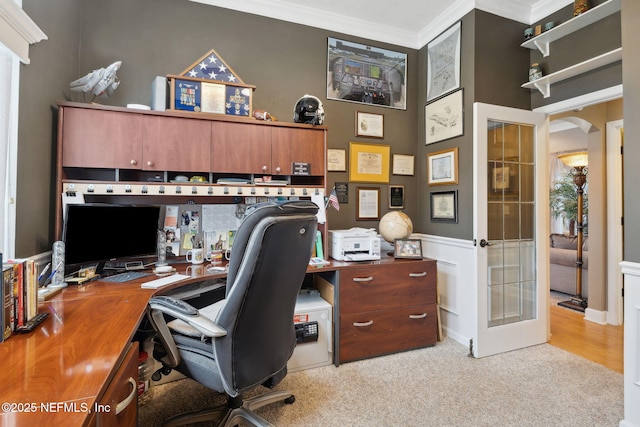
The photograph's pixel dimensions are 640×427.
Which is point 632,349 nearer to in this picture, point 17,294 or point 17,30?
point 17,294

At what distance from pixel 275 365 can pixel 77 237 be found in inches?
54.4

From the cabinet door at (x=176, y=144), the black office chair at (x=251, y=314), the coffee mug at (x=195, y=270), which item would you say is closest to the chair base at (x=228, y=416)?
the black office chair at (x=251, y=314)

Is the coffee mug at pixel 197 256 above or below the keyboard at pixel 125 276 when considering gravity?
above

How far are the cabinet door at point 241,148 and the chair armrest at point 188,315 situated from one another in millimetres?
1171

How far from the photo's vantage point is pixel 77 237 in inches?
70.9

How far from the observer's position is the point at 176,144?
2.20 meters

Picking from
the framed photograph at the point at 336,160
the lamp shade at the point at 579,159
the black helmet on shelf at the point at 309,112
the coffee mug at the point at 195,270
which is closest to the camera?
the coffee mug at the point at 195,270

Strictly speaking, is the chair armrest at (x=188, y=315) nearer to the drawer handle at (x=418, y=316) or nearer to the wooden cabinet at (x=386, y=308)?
the wooden cabinet at (x=386, y=308)

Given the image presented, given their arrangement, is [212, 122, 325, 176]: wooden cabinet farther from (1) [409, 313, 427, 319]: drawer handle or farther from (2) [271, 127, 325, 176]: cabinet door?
(1) [409, 313, 427, 319]: drawer handle

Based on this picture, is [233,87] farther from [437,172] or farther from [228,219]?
[437,172]

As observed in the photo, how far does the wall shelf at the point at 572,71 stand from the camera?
221 cm

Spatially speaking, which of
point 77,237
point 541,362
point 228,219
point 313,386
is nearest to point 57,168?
point 77,237

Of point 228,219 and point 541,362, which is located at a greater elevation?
point 228,219

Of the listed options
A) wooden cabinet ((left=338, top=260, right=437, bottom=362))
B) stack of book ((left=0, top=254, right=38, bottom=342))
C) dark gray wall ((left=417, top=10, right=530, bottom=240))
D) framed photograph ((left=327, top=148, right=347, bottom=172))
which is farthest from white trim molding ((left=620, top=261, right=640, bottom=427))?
stack of book ((left=0, top=254, right=38, bottom=342))
